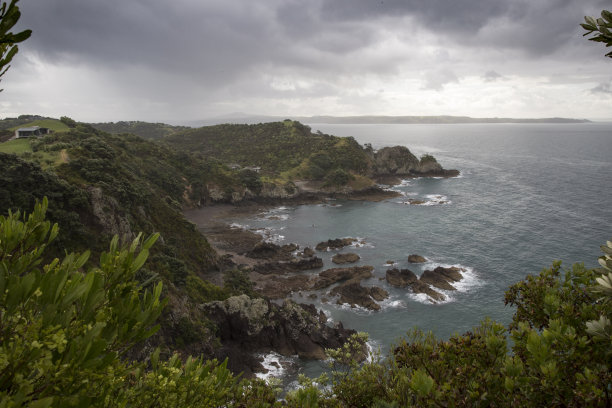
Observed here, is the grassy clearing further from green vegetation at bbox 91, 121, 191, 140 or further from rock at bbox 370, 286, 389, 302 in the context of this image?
green vegetation at bbox 91, 121, 191, 140

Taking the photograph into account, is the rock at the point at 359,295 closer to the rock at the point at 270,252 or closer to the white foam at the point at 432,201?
the rock at the point at 270,252

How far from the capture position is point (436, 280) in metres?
42.7

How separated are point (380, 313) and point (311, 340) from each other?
31.9ft

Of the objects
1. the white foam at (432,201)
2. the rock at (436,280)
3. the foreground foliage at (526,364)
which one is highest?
the foreground foliage at (526,364)

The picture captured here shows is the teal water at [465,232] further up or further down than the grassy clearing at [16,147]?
further down

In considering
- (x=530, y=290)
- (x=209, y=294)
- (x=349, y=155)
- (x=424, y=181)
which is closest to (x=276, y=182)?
(x=349, y=155)

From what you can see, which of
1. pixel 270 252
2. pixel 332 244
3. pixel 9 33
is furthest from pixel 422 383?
pixel 332 244

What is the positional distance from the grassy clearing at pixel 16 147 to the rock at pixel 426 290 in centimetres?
5223

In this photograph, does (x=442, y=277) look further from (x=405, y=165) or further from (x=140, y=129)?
(x=140, y=129)

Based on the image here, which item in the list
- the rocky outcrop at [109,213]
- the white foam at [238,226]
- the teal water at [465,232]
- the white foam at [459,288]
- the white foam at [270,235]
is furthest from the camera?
the white foam at [238,226]

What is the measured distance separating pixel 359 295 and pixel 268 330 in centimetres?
1332

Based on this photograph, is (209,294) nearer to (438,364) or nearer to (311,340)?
(311,340)

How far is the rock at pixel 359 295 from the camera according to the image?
39062mm

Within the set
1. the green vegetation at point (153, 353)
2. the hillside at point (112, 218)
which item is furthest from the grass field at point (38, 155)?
the green vegetation at point (153, 353)
